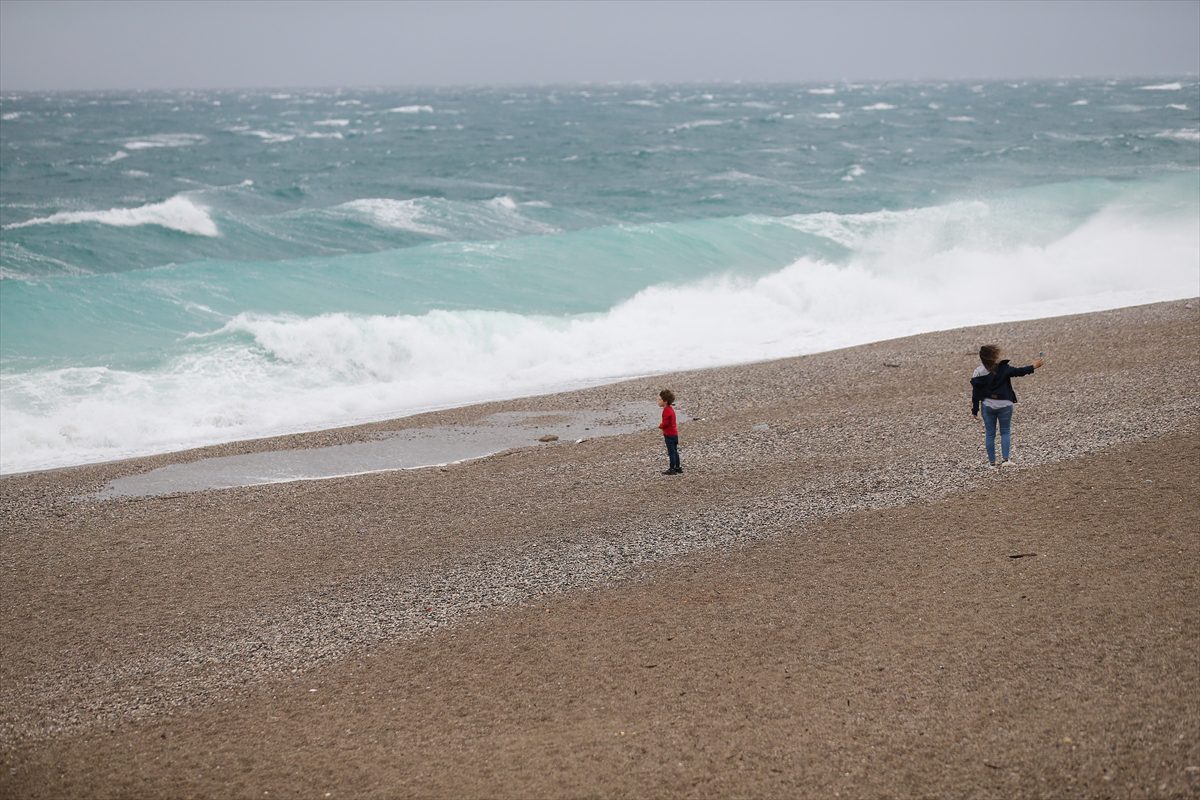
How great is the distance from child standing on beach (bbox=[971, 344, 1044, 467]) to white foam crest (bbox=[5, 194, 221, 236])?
33885 mm

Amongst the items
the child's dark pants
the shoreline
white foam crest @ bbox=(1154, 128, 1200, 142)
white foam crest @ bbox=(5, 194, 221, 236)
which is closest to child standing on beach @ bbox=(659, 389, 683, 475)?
the child's dark pants

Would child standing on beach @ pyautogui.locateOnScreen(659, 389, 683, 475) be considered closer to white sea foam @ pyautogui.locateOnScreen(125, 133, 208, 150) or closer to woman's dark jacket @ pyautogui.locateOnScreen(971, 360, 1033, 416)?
woman's dark jacket @ pyautogui.locateOnScreen(971, 360, 1033, 416)

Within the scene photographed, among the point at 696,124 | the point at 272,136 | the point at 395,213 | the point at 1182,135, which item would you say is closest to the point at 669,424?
the point at 395,213

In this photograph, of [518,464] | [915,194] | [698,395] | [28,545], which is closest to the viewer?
[28,545]

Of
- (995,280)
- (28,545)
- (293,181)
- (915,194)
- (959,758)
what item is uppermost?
(293,181)

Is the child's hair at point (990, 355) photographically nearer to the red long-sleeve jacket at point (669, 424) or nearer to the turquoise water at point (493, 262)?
the red long-sleeve jacket at point (669, 424)

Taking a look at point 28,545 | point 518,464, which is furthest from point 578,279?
point 28,545

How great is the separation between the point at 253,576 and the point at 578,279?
23.2 meters

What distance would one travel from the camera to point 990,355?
40.6 feet

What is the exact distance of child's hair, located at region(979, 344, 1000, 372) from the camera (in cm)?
1228

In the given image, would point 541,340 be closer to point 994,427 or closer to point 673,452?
point 673,452

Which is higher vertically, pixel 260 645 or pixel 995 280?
pixel 995 280

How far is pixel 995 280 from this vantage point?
31656 mm

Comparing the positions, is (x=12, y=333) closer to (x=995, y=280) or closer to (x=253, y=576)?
(x=253, y=576)
